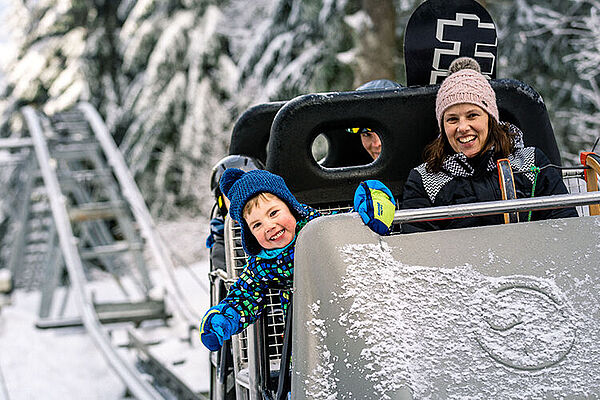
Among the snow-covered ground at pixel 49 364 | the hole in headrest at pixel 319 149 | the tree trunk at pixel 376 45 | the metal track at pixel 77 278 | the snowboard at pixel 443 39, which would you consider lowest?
the snow-covered ground at pixel 49 364

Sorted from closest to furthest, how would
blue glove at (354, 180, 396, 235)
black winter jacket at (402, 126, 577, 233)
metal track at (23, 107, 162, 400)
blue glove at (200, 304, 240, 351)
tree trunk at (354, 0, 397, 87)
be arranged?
blue glove at (354, 180, 396, 235), blue glove at (200, 304, 240, 351), black winter jacket at (402, 126, 577, 233), metal track at (23, 107, 162, 400), tree trunk at (354, 0, 397, 87)

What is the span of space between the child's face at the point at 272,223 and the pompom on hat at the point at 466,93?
57 cm

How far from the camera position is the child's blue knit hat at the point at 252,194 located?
73.0 inches

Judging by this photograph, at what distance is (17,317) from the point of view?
695cm

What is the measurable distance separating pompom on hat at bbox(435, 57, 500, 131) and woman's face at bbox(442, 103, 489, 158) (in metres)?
0.03

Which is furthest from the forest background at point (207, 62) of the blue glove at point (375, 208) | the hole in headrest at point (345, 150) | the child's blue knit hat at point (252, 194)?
the blue glove at point (375, 208)

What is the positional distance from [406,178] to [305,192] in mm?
331

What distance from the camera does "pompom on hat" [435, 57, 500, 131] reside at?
1.98m

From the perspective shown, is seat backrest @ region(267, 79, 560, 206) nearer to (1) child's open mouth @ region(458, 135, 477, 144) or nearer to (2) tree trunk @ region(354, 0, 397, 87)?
(1) child's open mouth @ region(458, 135, 477, 144)

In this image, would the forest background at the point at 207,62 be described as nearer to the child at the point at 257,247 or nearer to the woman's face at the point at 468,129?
the woman's face at the point at 468,129

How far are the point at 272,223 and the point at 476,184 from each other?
1.96 ft

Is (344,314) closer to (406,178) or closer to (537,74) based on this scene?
(406,178)

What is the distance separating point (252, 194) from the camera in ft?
6.07

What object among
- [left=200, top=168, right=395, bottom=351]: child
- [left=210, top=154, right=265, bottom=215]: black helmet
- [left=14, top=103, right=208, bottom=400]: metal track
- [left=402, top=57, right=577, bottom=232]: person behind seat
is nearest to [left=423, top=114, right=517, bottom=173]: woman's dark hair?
[left=402, top=57, right=577, bottom=232]: person behind seat
